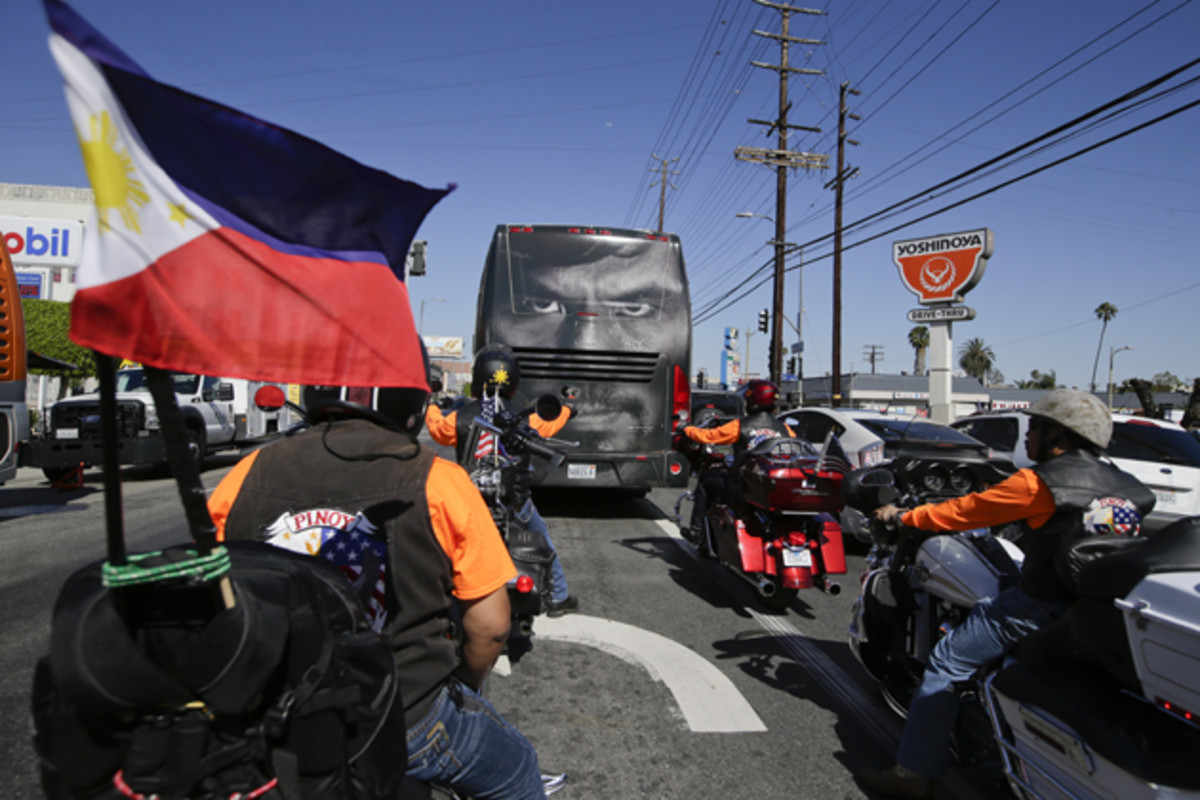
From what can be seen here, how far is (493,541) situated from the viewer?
78.1 inches

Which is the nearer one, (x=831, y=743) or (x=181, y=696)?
(x=181, y=696)

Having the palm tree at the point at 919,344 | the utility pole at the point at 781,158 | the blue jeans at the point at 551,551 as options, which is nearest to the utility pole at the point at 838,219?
the utility pole at the point at 781,158

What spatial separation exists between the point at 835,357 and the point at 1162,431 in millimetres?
18380

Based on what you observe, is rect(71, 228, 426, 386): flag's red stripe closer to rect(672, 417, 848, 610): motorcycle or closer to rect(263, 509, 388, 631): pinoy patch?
rect(263, 509, 388, 631): pinoy patch

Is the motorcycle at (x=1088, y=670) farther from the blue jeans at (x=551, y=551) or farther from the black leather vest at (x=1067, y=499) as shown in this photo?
the blue jeans at (x=551, y=551)

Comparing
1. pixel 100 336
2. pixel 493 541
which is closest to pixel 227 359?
pixel 100 336

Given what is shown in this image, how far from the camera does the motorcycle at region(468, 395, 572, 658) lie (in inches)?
169

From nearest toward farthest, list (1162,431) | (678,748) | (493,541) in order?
(493,541) < (678,748) < (1162,431)

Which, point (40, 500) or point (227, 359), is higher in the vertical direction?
point (227, 359)

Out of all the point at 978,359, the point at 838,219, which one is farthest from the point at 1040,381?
the point at 838,219

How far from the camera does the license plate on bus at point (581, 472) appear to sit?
9336 millimetres

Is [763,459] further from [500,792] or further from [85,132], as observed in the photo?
[85,132]

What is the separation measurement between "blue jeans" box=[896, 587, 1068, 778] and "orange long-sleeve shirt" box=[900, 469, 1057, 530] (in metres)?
0.29

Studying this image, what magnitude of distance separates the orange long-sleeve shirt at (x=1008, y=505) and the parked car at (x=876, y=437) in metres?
4.54
